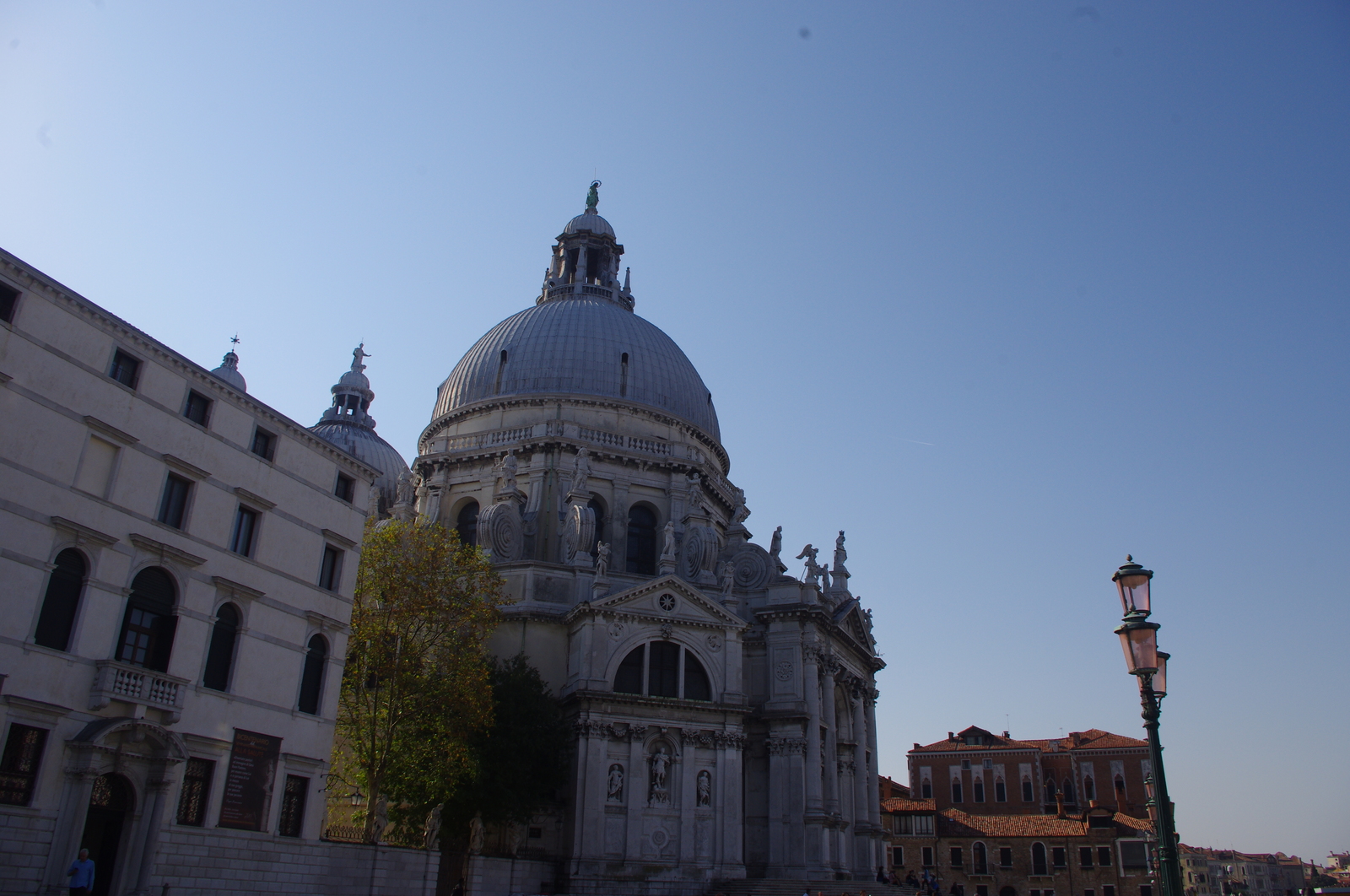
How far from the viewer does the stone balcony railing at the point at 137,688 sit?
20.5m

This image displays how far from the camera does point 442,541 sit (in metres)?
32.8

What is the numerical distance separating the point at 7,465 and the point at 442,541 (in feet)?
47.6

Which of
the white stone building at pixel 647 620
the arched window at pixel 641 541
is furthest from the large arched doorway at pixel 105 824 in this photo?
the arched window at pixel 641 541

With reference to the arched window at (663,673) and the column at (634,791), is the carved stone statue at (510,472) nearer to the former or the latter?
the arched window at (663,673)

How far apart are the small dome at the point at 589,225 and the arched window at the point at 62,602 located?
4108cm

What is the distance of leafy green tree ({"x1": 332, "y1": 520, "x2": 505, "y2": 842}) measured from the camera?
29703mm

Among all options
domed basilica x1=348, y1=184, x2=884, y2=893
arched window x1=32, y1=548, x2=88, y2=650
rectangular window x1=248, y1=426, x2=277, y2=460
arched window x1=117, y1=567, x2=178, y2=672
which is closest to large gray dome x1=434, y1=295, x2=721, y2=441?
domed basilica x1=348, y1=184, x2=884, y2=893

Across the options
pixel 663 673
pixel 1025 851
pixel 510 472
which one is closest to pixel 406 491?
pixel 510 472

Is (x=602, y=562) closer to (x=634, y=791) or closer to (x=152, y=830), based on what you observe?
(x=634, y=791)

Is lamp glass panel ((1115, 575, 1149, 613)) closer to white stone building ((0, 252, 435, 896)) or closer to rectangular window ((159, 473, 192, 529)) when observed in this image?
white stone building ((0, 252, 435, 896))

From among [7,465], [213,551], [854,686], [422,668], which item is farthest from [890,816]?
[7,465]

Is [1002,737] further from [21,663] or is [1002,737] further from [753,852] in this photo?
[21,663]

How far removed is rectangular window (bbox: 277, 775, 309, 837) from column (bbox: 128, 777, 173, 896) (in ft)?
12.4

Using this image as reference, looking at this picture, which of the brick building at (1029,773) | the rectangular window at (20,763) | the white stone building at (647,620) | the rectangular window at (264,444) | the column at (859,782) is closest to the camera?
the rectangular window at (20,763)
